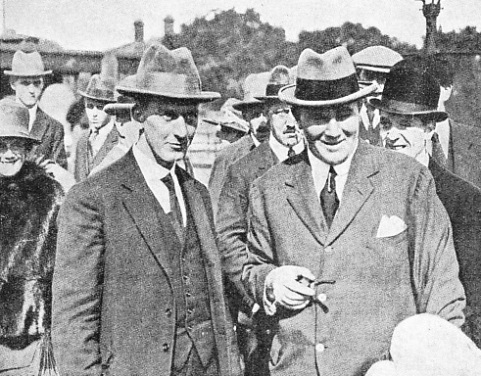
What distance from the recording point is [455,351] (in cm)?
211

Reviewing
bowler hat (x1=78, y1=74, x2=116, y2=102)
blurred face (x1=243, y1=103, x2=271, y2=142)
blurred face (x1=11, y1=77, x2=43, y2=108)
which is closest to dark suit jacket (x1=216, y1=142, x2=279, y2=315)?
blurred face (x1=243, y1=103, x2=271, y2=142)

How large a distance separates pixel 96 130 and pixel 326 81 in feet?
5.07

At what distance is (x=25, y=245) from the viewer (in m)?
3.59

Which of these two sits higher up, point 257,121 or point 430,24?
point 430,24

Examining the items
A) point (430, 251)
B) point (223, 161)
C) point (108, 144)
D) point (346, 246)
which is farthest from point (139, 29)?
point (430, 251)

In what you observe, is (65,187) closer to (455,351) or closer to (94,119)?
(94,119)

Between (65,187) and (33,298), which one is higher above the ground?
(65,187)

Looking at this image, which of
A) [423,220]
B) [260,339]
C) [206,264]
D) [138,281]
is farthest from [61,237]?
[423,220]

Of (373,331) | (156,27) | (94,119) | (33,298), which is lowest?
(33,298)

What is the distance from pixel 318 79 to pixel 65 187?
5.50 ft

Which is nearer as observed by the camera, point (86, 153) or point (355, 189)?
point (355, 189)

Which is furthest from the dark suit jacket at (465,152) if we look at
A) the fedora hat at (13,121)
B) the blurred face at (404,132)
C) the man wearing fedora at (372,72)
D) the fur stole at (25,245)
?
the fedora hat at (13,121)

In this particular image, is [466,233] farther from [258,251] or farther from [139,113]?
[139,113]

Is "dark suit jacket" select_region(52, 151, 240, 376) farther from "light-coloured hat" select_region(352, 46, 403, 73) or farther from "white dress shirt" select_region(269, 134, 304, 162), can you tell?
"light-coloured hat" select_region(352, 46, 403, 73)
